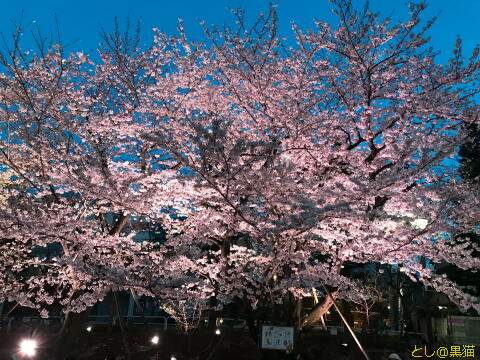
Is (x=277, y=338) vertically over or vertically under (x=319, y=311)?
under

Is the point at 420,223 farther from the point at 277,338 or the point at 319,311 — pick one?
the point at 277,338

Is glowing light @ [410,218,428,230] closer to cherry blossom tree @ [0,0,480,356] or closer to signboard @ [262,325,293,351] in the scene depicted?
cherry blossom tree @ [0,0,480,356]

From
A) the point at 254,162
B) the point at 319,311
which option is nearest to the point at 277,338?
the point at 319,311

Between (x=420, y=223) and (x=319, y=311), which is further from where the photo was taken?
(x=319, y=311)

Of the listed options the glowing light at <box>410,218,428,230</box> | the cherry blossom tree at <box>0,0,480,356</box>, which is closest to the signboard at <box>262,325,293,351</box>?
the cherry blossom tree at <box>0,0,480,356</box>

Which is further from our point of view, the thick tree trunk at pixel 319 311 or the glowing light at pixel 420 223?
the thick tree trunk at pixel 319 311

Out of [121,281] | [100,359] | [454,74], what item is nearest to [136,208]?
[121,281]

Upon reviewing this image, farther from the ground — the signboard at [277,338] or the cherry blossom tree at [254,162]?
the cherry blossom tree at [254,162]

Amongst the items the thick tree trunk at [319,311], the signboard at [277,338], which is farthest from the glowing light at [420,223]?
the signboard at [277,338]

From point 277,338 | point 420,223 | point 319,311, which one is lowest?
point 277,338

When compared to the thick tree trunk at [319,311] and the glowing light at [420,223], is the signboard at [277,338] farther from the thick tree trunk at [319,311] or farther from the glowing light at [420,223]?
the glowing light at [420,223]

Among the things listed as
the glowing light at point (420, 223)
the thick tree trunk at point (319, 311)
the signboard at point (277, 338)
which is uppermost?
the glowing light at point (420, 223)

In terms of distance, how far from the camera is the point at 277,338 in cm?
798

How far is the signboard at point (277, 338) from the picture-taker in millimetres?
7902
